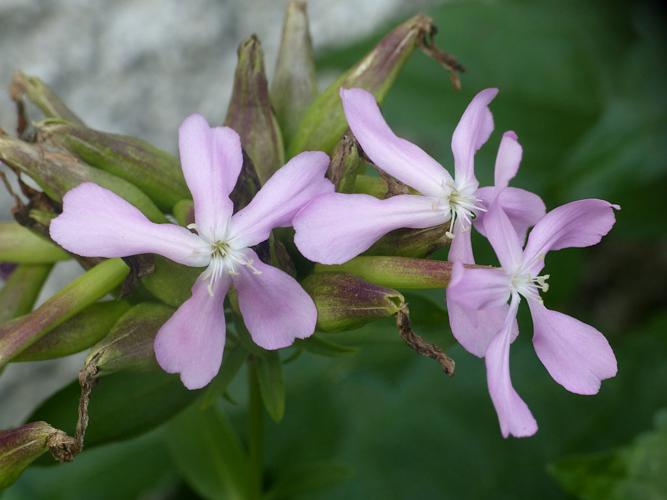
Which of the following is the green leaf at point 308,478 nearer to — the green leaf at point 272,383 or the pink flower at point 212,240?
the green leaf at point 272,383

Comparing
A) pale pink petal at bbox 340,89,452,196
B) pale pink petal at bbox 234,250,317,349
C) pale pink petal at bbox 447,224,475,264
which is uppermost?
pale pink petal at bbox 340,89,452,196

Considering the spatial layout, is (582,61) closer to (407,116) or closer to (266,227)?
(407,116)

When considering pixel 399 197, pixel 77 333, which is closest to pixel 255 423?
pixel 77 333

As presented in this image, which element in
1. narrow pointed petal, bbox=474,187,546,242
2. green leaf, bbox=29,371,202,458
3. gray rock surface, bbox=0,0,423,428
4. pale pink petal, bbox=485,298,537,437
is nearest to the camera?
pale pink petal, bbox=485,298,537,437

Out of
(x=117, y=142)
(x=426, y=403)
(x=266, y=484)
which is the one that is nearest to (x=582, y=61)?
(x=426, y=403)

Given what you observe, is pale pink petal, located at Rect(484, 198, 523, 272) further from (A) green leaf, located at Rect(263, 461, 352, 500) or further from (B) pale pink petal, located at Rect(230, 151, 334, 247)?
(A) green leaf, located at Rect(263, 461, 352, 500)

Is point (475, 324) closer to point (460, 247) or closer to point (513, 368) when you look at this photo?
point (460, 247)

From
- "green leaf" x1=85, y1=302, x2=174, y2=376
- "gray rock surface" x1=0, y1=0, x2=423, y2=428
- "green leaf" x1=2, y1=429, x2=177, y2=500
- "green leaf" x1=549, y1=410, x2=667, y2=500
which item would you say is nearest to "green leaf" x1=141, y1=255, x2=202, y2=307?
"green leaf" x1=85, y1=302, x2=174, y2=376

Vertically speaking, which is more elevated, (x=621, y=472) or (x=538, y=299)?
(x=538, y=299)
